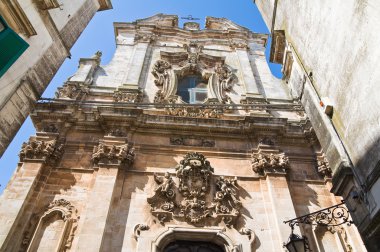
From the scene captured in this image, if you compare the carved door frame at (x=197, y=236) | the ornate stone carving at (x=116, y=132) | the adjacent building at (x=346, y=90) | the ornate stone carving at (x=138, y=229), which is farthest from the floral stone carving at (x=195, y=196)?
the adjacent building at (x=346, y=90)

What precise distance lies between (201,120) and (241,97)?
112 inches

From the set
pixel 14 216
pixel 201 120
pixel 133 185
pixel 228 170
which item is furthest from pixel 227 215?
pixel 14 216

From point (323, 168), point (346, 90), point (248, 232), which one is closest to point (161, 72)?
point (323, 168)

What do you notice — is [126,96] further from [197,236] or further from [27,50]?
[197,236]

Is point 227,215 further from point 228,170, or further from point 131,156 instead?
point 131,156

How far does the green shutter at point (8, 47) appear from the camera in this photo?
21.1 feet

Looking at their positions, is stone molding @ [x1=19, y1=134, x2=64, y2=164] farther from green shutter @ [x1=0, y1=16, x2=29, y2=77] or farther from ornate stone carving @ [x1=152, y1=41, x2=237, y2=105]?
ornate stone carving @ [x1=152, y1=41, x2=237, y2=105]

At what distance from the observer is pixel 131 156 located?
926 cm

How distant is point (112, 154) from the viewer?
9078 mm

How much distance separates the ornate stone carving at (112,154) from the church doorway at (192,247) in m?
2.69

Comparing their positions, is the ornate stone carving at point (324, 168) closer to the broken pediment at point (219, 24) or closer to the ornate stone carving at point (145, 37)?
the ornate stone carving at point (145, 37)

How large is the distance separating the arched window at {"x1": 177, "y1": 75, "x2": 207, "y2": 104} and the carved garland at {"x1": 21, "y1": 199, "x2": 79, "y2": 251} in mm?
6194

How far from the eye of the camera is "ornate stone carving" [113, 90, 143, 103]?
11422 mm

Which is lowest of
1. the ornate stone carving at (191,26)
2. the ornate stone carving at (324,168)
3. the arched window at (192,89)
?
the ornate stone carving at (324,168)
